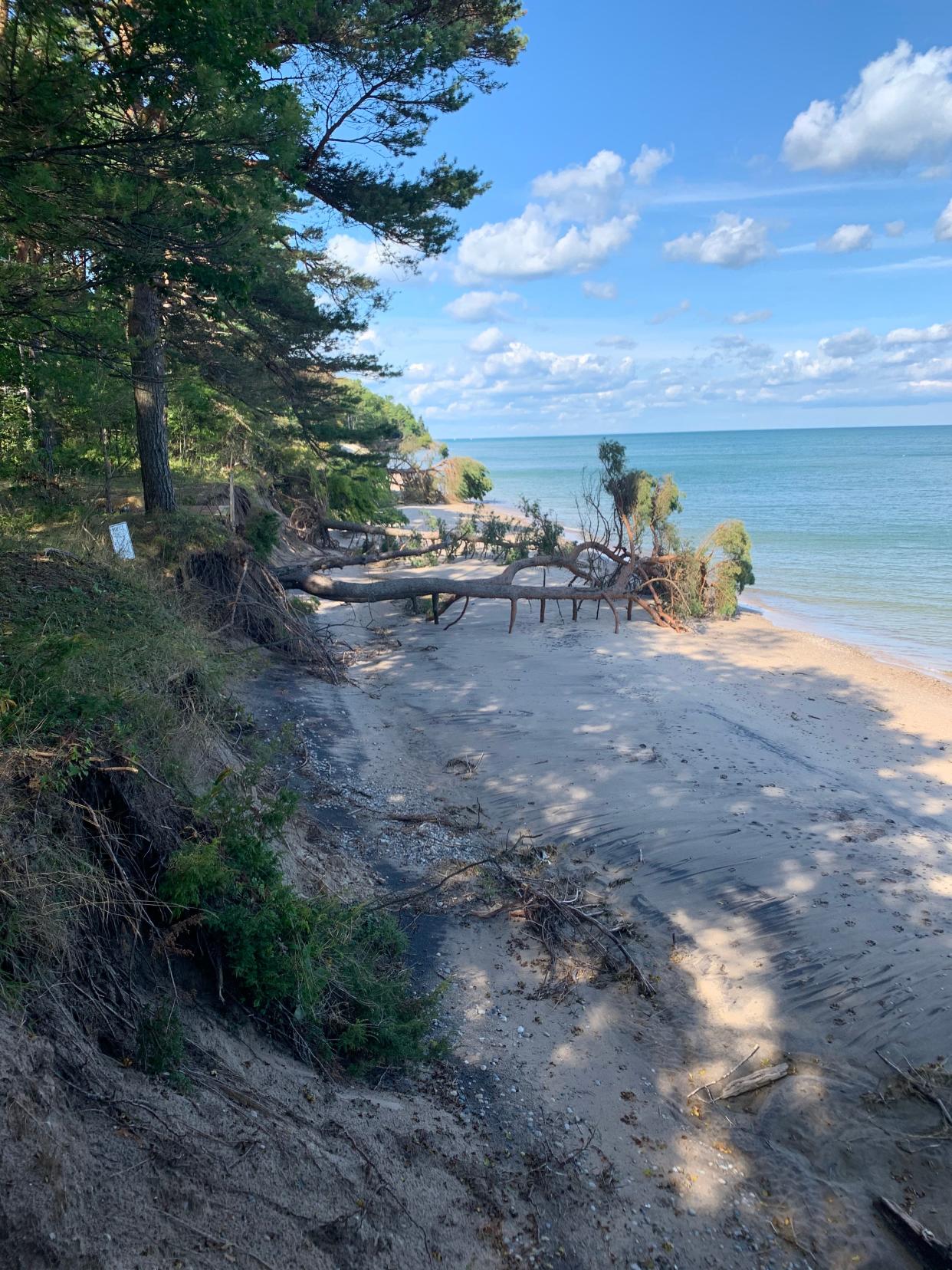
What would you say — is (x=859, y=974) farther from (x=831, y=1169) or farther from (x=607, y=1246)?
(x=607, y=1246)

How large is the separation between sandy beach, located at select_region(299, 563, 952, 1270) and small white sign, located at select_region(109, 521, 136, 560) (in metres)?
3.73

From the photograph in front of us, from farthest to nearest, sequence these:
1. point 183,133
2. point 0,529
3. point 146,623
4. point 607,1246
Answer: point 0,529
point 146,623
point 183,133
point 607,1246

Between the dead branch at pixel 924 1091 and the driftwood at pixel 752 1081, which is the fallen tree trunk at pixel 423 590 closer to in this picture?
the driftwood at pixel 752 1081

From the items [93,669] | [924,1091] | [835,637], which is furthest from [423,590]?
[924,1091]

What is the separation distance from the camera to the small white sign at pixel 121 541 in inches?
391

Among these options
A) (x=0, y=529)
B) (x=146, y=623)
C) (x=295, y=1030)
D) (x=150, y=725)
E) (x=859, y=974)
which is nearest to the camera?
(x=295, y=1030)

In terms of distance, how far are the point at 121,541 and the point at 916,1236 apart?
10005 mm

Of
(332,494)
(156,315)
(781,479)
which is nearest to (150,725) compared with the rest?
(156,315)

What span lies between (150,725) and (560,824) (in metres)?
4.73

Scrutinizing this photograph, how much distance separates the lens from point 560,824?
8375 millimetres

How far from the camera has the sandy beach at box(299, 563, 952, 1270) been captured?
4.48 metres

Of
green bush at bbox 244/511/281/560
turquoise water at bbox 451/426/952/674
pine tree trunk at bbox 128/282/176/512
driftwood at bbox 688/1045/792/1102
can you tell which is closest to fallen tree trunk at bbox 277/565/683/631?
green bush at bbox 244/511/281/560

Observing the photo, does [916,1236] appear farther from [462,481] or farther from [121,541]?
[462,481]

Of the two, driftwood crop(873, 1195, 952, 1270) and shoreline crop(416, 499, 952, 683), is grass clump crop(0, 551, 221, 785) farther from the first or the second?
shoreline crop(416, 499, 952, 683)
